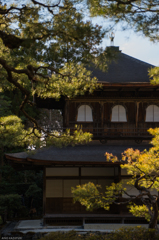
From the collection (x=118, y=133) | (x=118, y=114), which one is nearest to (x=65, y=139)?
(x=118, y=133)

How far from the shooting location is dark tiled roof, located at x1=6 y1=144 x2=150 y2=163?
1133cm

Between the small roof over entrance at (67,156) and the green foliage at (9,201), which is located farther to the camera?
the green foliage at (9,201)

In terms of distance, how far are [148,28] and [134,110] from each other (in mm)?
8491

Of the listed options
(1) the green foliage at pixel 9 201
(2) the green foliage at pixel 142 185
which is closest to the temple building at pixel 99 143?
(2) the green foliage at pixel 142 185

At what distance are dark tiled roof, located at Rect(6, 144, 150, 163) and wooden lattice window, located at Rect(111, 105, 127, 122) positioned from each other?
129 centimetres

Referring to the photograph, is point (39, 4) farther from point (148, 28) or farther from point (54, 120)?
point (54, 120)

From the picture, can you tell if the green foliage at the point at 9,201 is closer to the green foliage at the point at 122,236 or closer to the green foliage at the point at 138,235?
the green foliage at the point at 122,236

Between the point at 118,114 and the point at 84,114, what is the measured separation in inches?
62.4

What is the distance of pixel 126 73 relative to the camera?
48.2 feet

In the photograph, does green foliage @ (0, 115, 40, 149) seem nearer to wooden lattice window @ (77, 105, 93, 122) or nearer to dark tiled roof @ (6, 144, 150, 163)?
dark tiled roof @ (6, 144, 150, 163)

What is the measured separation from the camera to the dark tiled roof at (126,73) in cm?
1397

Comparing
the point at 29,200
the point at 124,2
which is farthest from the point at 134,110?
the point at 29,200

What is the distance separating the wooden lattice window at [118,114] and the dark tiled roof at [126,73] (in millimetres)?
1353

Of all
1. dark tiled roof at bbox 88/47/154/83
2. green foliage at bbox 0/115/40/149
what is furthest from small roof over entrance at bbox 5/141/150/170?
dark tiled roof at bbox 88/47/154/83
